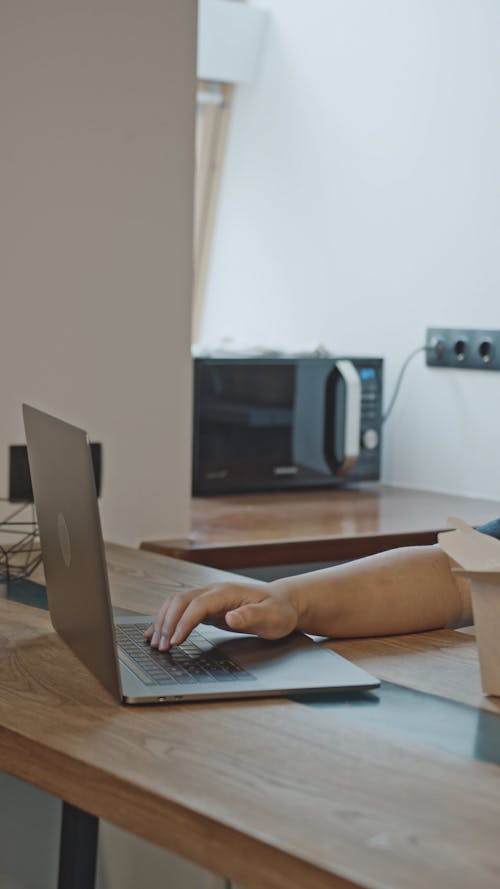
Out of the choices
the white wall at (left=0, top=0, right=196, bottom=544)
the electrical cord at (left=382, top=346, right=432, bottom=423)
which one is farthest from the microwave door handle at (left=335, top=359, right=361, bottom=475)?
the white wall at (left=0, top=0, right=196, bottom=544)

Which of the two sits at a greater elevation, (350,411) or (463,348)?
(463,348)

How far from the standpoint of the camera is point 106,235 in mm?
1962

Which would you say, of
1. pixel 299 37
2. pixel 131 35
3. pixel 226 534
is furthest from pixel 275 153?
pixel 226 534

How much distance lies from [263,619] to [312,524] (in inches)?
36.2

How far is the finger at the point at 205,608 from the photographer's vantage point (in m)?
1.16

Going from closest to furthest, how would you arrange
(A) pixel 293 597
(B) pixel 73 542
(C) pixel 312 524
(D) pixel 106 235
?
(B) pixel 73 542 → (A) pixel 293 597 → (D) pixel 106 235 → (C) pixel 312 524

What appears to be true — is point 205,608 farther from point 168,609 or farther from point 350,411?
point 350,411

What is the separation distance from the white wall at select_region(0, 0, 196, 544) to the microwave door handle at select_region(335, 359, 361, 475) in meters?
0.47

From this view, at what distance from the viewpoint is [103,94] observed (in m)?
1.94

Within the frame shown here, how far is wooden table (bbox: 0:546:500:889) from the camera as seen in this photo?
2.42 ft

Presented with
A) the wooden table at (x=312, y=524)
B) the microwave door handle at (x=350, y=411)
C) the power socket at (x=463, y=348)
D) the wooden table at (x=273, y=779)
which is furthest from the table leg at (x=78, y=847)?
the power socket at (x=463, y=348)

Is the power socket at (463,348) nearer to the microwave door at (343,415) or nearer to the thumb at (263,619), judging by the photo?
the microwave door at (343,415)

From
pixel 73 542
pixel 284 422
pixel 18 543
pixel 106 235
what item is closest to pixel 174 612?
pixel 73 542

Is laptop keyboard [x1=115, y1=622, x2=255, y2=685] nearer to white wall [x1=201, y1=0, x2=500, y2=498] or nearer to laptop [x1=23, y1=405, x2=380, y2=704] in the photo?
laptop [x1=23, y1=405, x2=380, y2=704]
